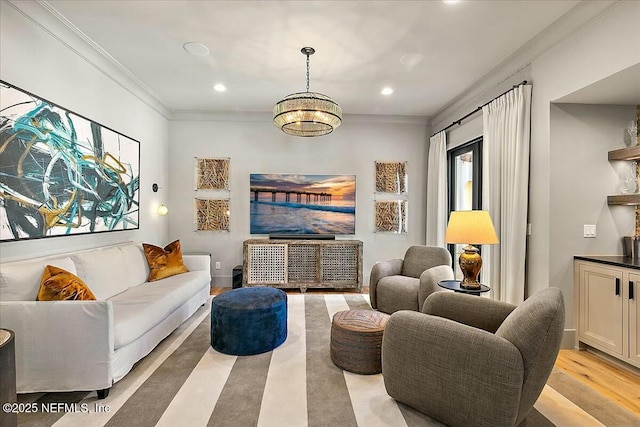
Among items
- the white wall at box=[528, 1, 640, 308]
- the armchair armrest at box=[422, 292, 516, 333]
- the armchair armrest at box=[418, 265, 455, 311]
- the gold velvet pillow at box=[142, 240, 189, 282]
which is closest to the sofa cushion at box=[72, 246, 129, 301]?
the gold velvet pillow at box=[142, 240, 189, 282]

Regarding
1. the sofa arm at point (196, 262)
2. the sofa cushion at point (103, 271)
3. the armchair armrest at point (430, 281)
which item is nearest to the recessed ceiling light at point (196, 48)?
the sofa cushion at point (103, 271)

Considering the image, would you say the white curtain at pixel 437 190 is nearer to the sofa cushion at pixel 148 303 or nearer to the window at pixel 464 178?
the window at pixel 464 178

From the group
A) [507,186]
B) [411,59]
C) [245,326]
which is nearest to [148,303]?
[245,326]

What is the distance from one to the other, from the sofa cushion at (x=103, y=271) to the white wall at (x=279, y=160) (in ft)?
6.67

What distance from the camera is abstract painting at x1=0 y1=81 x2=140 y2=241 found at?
2.36 m

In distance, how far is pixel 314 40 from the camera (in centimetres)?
300

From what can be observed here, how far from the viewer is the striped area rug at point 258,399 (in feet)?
6.19

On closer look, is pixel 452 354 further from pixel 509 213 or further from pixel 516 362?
pixel 509 213

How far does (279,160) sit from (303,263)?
68.9 inches

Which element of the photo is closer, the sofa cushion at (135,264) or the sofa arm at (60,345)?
the sofa arm at (60,345)

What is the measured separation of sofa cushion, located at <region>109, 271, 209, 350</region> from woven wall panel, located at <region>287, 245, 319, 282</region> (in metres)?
1.43

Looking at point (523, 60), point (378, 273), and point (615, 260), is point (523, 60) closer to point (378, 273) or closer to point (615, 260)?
point (615, 260)

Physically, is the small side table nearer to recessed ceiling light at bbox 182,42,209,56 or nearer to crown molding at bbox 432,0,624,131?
crown molding at bbox 432,0,624,131

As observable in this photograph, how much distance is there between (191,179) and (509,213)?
14.9 feet
